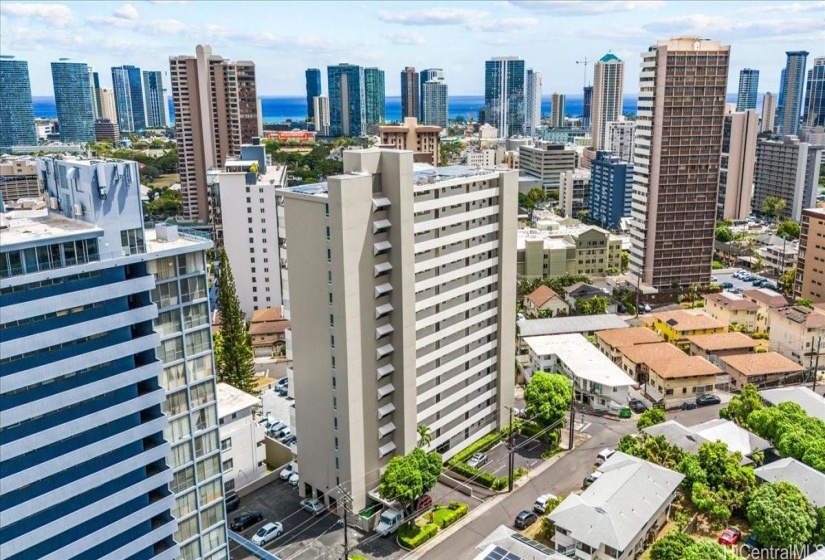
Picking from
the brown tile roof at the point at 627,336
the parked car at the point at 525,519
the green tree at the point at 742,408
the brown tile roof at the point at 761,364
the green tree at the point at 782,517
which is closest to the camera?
the green tree at the point at 782,517

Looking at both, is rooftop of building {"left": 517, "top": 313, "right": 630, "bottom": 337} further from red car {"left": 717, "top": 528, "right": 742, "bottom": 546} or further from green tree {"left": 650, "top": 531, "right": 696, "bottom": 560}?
green tree {"left": 650, "top": 531, "right": 696, "bottom": 560}

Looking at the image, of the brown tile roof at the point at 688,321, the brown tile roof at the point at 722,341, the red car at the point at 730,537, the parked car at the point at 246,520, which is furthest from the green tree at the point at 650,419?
the parked car at the point at 246,520

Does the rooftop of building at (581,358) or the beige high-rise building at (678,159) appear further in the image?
the beige high-rise building at (678,159)

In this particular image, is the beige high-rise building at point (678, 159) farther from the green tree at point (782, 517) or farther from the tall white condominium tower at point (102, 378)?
the tall white condominium tower at point (102, 378)

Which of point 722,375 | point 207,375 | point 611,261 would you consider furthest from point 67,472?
point 611,261

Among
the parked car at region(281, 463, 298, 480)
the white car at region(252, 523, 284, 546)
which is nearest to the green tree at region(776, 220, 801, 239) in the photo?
the parked car at region(281, 463, 298, 480)

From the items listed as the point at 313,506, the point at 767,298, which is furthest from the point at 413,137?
the point at 313,506

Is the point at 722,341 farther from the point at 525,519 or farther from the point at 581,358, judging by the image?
the point at 525,519
